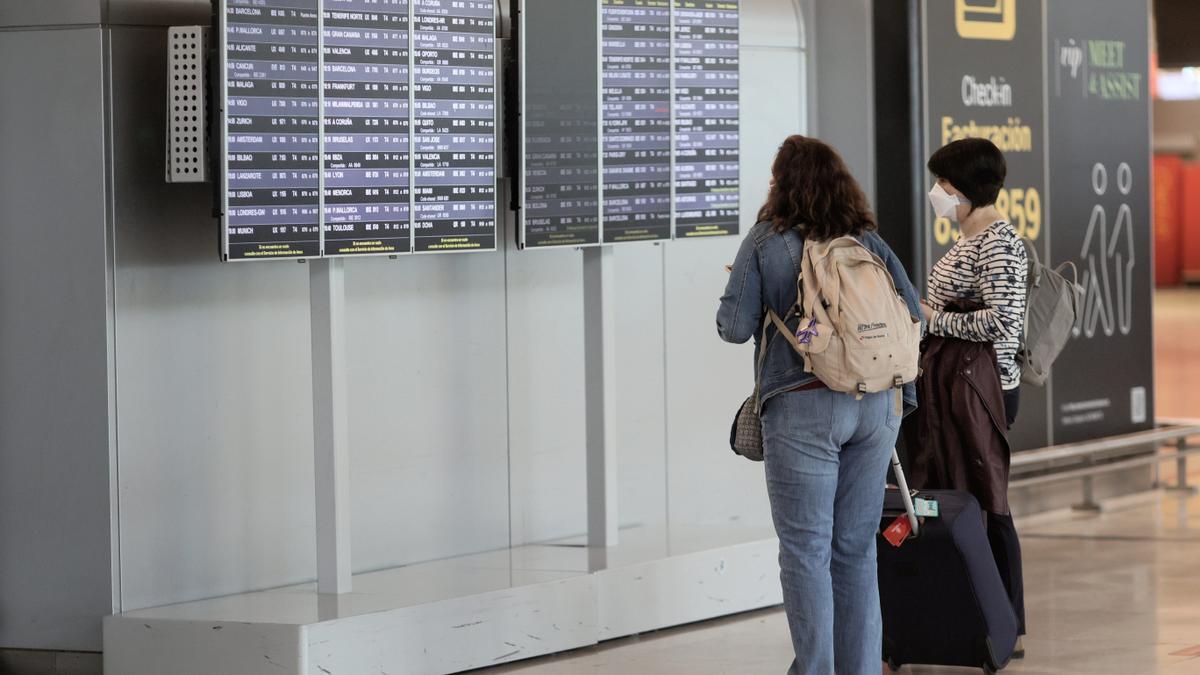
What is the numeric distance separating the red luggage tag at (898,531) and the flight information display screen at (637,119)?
164 centimetres

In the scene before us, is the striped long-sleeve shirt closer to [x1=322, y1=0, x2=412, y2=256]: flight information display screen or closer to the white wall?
[x1=322, y1=0, x2=412, y2=256]: flight information display screen

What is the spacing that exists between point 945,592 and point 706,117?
204cm

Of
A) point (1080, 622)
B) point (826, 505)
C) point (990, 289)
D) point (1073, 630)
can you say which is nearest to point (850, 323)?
point (826, 505)

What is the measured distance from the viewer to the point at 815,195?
14.1 feet

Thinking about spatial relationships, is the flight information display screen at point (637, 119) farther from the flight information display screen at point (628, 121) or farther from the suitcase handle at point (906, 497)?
the suitcase handle at point (906, 497)

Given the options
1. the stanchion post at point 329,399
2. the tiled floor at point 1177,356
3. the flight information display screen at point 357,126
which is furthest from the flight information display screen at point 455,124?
the tiled floor at point 1177,356

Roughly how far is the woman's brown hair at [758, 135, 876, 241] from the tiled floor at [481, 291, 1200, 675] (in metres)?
1.59

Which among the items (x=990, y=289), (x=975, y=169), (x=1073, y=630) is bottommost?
(x=1073, y=630)

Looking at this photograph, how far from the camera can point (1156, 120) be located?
94.6 feet

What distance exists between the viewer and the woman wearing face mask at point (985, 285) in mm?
4996

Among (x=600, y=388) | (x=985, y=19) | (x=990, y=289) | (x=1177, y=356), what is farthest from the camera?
(x=1177, y=356)

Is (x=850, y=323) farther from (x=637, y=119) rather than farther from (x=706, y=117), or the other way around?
(x=706, y=117)

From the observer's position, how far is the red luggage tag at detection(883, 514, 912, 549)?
470cm

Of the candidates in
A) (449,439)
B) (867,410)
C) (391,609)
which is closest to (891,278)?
(867,410)
